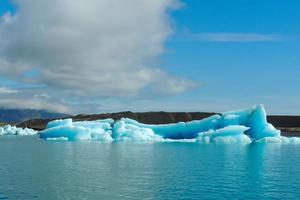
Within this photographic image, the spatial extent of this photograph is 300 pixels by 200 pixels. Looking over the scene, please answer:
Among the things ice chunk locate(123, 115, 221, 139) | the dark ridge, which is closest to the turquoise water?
ice chunk locate(123, 115, 221, 139)

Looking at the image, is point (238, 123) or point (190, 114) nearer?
point (238, 123)

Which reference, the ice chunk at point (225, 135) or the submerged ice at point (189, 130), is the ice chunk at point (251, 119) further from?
the ice chunk at point (225, 135)

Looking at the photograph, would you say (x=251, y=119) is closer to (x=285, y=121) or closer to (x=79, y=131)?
(x=79, y=131)

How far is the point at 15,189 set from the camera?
891 inches

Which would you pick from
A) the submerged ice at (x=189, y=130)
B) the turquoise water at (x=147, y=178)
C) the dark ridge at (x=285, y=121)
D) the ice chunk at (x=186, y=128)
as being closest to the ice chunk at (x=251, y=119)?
the submerged ice at (x=189, y=130)

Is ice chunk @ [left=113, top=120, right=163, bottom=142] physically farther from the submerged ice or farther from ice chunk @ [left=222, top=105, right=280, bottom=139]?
ice chunk @ [left=222, top=105, right=280, bottom=139]

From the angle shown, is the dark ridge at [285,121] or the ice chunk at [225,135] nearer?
the ice chunk at [225,135]

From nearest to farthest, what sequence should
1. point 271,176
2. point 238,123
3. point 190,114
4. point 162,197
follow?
point 162,197 < point 271,176 < point 238,123 < point 190,114

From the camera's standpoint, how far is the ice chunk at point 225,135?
5875 centimetres

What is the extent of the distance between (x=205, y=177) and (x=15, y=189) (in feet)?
36.8

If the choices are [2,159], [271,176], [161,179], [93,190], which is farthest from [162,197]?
[2,159]

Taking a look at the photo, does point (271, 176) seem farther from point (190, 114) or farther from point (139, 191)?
point (190, 114)

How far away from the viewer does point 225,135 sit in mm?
60406

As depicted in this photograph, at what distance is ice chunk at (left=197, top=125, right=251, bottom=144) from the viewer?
58.8 metres
